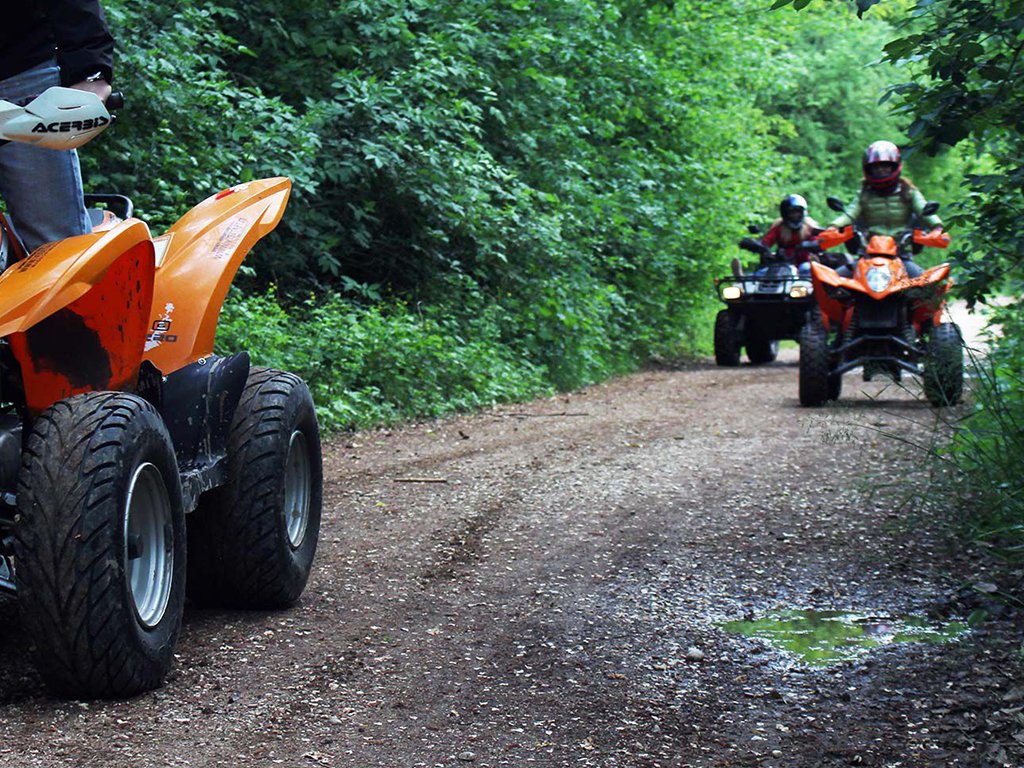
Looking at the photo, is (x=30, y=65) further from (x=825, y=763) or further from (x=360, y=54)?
(x=360, y=54)

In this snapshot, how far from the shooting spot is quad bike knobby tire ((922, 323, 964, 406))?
8.86 meters

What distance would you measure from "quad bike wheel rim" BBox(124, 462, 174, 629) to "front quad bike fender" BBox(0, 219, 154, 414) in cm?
31

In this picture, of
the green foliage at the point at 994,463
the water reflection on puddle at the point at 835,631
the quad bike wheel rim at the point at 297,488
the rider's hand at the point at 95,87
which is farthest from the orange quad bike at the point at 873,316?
the rider's hand at the point at 95,87

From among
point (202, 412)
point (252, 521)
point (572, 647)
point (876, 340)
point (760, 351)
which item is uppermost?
point (202, 412)

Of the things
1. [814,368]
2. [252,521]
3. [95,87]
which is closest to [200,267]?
[252,521]

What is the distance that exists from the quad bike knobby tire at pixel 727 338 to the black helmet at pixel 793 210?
1.49m

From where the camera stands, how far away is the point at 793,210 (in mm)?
18156

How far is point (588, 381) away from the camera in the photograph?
47.9ft

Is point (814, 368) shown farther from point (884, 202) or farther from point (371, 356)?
point (371, 356)

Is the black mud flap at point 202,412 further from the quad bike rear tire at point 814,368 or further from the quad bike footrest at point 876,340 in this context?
the quad bike footrest at point 876,340

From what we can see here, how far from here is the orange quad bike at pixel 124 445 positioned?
3.18 m

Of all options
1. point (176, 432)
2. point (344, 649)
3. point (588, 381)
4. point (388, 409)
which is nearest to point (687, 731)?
point (344, 649)

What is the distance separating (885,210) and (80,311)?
9813 millimetres

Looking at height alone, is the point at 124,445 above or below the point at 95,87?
below
